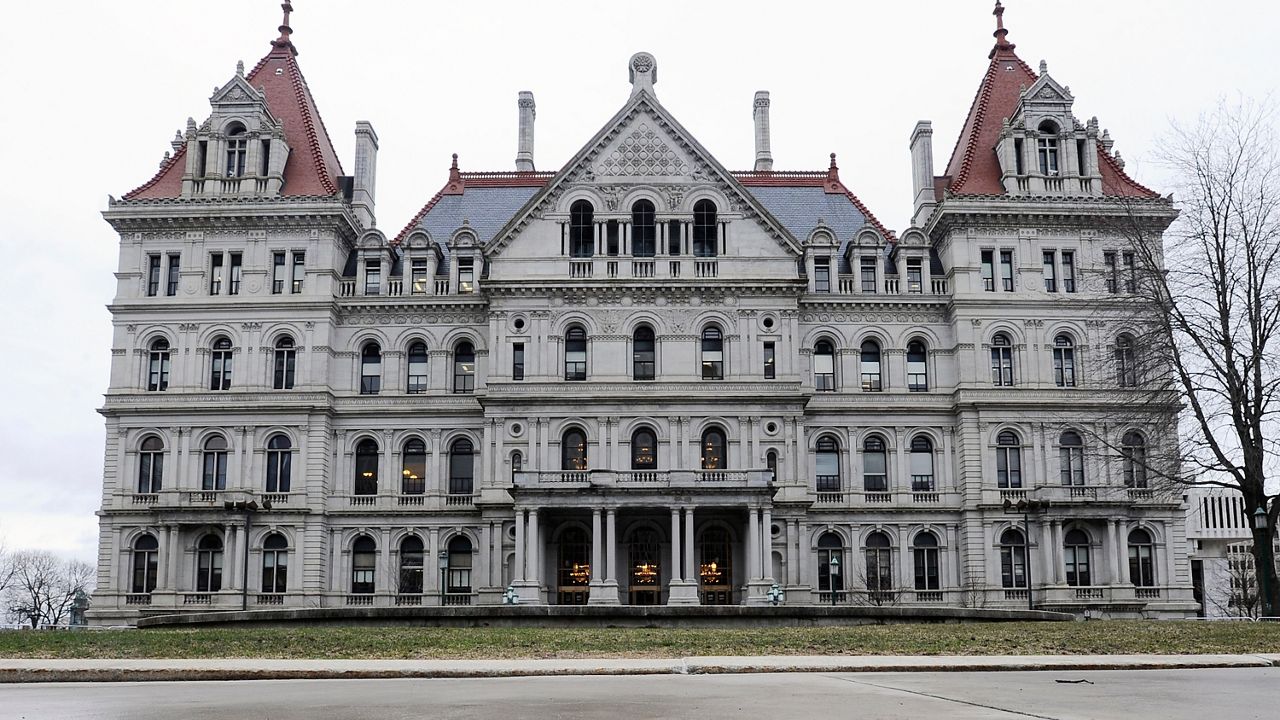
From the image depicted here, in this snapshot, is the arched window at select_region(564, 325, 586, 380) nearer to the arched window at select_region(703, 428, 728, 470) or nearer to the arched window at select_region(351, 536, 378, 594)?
the arched window at select_region(703, 428, 728, 470)

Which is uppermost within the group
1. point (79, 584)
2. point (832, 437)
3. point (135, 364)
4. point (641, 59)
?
point (641, 59)

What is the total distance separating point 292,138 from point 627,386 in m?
19.9

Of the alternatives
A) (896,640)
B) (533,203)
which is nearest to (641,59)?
(533,203)

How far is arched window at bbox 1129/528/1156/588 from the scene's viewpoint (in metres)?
50.9

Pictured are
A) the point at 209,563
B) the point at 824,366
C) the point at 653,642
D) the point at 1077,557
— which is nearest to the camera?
the point at 653,642

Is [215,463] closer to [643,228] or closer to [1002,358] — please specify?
[643,228]

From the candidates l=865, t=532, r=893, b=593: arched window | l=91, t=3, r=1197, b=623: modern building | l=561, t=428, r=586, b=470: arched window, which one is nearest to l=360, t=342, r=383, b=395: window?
l=91, t=3, r=1197, b=623: modern building

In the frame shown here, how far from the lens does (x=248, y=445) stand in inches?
2042

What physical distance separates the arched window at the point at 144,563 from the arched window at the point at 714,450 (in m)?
23.0

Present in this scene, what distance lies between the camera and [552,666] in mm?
17672

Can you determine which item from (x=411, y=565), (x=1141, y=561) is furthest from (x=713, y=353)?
(x=1141, y=561)

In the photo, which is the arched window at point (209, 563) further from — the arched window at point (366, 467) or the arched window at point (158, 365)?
the arched window at point (158, 365)

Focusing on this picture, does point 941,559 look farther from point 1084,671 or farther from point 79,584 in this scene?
point 79,584

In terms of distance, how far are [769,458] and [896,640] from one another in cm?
2837
